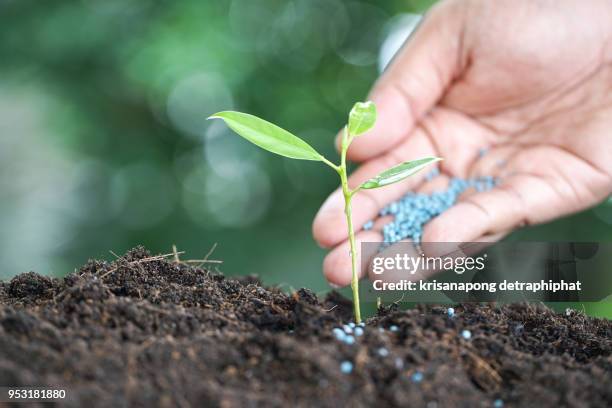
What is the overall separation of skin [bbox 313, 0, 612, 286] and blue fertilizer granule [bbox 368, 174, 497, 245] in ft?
0.13

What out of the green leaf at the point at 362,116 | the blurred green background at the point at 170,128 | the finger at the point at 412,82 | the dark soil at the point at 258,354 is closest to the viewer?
the dark soil at the point at 258,354

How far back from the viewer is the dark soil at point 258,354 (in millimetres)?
592

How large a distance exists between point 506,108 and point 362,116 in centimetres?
110

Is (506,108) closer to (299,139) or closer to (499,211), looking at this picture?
(499,211)

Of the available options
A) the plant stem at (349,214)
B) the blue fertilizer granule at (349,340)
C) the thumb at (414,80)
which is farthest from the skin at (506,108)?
the blue fertilizer granule at (349,340)

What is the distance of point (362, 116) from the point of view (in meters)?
0.79

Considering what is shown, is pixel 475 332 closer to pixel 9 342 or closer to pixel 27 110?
pixel 9 342

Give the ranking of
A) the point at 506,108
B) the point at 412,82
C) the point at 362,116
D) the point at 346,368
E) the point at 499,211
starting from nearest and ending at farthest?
Answer: the point at 346,368 → the point at 362,116 → the point at 499,211 → the point at 412,82 → the point at 506,108

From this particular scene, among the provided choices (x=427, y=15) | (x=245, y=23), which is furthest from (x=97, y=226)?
(x=427, y=15)

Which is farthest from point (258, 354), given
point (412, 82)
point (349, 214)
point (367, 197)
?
point (412, 82)

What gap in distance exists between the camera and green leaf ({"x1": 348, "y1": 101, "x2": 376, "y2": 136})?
0.79 m

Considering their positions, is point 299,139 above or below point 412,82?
below

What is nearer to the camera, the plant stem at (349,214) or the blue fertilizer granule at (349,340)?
the blue fertilizer granule at (349,340)

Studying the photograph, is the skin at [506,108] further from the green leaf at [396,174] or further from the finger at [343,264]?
the green leaf at [396,174]
